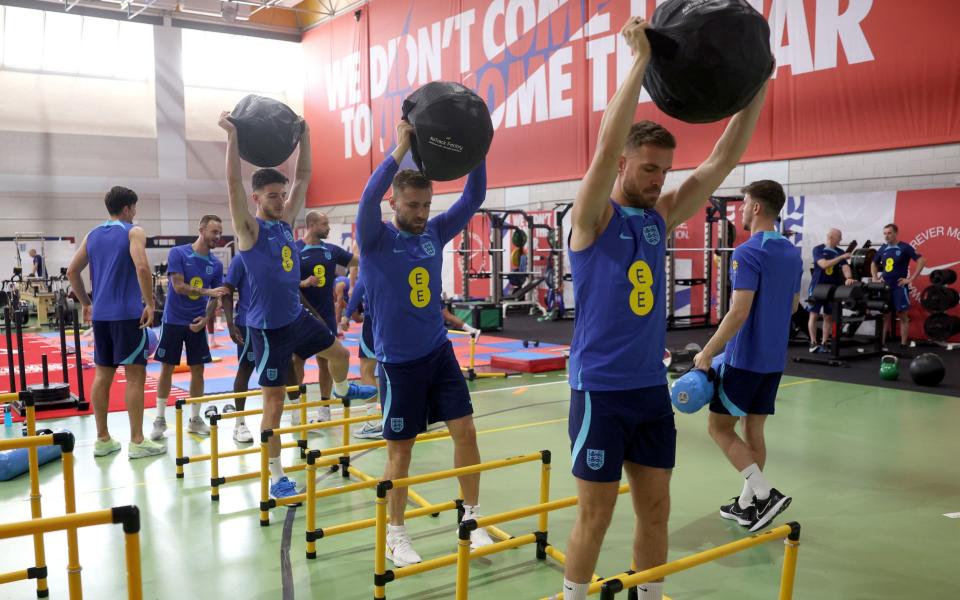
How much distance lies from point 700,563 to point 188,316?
4.80m

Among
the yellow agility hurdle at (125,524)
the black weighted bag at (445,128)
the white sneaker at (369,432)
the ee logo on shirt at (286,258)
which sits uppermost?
the black weighted bag at (445,128)

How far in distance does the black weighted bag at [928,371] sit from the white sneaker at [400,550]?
652 centimetres

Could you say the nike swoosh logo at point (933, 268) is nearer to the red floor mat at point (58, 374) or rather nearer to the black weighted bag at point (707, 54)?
the black weighted bag at point (707, 54)

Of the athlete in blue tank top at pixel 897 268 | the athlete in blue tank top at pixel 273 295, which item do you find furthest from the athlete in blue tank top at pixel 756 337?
the athlete in blue tank top at pixel 897 268

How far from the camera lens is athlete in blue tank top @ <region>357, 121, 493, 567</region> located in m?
3.26

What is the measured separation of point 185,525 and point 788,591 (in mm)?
3076

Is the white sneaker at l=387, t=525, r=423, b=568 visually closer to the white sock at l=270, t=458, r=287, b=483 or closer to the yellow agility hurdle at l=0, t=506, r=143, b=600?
the white sock at l=270, t=458, r=287, b=483

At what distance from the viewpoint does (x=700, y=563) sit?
7.23 feet

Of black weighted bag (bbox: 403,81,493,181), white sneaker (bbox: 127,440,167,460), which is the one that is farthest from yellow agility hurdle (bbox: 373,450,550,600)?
white sneaker (bbox: 127,440,167,460)

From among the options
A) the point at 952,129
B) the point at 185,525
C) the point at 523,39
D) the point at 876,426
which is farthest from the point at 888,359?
the point at 523,39

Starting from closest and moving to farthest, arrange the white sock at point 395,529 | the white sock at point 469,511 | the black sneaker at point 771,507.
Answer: the white sock at point 395,529
the white sock at point 469,511
the black sneaker at point 771,507

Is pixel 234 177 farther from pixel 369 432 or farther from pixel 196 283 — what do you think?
pixel 369 432

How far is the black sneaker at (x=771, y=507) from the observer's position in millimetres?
3775

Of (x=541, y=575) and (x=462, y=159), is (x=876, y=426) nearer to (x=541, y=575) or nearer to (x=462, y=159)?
(x=541, y=575)
